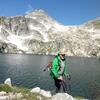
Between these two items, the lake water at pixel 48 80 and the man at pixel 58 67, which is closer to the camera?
the man at pixel 58 67

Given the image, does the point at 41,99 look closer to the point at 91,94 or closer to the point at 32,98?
the point at 32,98

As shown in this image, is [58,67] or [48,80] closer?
[58,67]

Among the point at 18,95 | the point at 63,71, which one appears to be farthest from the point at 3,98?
the point at 63,71

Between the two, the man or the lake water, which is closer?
the man

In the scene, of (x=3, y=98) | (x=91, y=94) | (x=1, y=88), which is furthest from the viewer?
(x=91, y=94)

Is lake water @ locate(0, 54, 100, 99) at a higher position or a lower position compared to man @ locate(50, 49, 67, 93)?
lower

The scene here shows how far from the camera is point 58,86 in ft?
85.4

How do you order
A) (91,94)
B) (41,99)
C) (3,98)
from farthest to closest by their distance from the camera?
(91,94) < (41,99) < (3,98)

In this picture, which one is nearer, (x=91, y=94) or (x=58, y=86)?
(x=58, y=86)

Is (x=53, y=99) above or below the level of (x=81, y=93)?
above

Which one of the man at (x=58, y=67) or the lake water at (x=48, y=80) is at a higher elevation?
the man at (x=58, y=67)

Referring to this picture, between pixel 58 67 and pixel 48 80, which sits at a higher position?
pixel 58 67

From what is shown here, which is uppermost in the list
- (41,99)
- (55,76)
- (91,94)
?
(55,76)

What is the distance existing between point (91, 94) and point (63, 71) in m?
35.2
